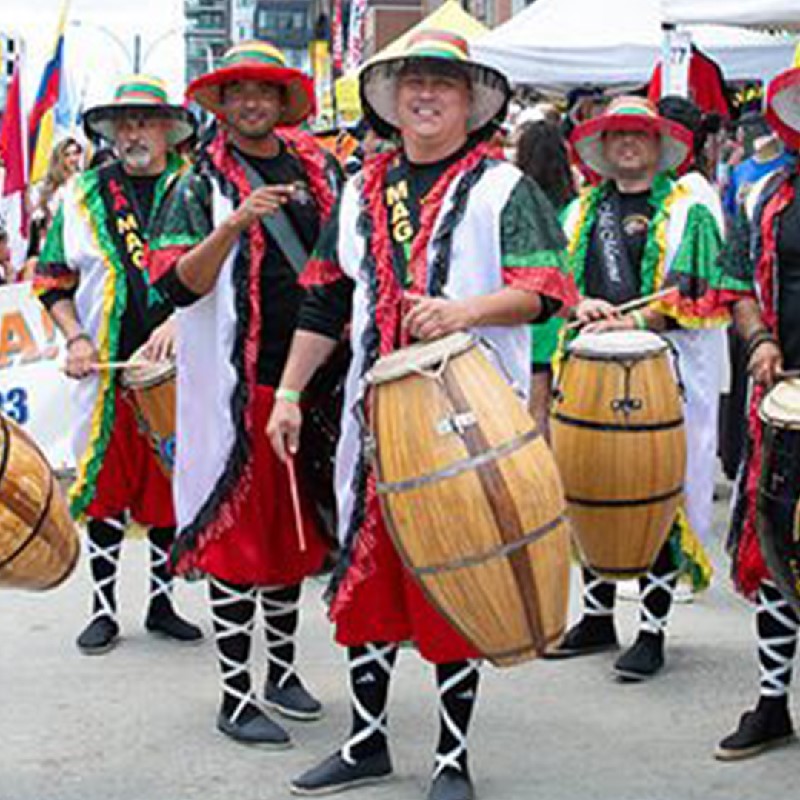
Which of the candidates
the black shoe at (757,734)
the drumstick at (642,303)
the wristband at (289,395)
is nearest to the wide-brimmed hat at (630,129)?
the drumstick at (642,303)

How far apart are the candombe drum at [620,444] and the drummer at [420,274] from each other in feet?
2.55

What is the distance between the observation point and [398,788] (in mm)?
4562

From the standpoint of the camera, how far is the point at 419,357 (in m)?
3.88

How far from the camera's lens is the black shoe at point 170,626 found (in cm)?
615

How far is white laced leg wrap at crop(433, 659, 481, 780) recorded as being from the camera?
432cm

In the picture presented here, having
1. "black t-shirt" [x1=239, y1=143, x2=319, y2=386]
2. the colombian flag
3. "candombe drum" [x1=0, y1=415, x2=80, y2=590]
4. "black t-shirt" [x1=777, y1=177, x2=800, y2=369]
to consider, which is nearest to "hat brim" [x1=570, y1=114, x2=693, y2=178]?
"black t-shirt" [x1=777, y1=177, x2=800, y2=369]

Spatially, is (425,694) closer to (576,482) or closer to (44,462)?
(576,482)

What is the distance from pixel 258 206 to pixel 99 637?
7.10 ft

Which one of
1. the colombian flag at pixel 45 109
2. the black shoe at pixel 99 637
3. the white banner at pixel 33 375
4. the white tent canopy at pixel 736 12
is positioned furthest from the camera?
the colombian flag at pixel 45 109

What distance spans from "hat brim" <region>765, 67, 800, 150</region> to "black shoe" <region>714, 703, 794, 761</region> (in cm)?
157

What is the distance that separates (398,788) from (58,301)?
228 centimetres

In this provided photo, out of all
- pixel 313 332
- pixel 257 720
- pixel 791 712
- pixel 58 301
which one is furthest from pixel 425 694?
pixel 58 301

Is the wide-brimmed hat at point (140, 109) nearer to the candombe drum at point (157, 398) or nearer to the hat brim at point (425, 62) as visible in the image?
the candombe drum at point (157, 398)

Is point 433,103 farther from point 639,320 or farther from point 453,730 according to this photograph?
point 453,730
